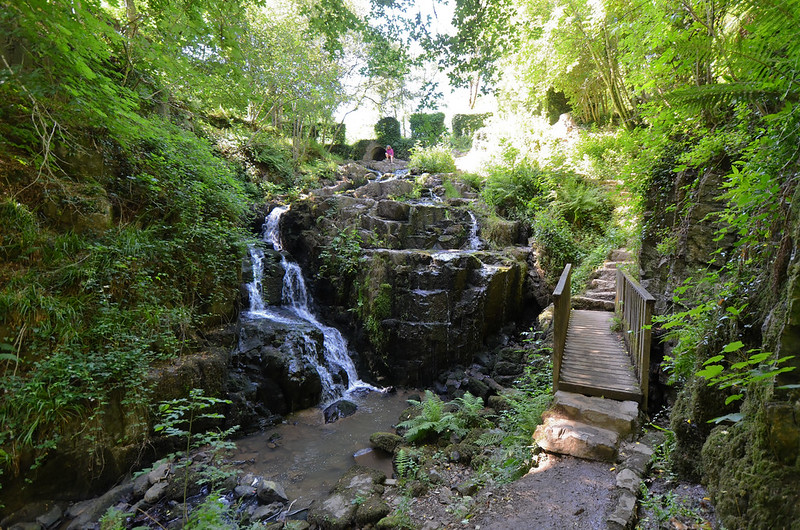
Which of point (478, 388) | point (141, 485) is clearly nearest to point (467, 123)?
point (478, 388)

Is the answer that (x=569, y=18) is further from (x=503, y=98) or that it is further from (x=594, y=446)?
(x=594, y=446)

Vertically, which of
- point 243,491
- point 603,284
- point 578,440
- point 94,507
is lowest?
point 243,491

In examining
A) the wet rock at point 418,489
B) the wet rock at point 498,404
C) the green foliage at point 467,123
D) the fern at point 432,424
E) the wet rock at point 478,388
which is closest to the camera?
the wet rock at point 418,489

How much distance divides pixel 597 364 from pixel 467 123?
70.2 ft

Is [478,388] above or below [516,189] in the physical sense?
below

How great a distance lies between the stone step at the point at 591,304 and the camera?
813cm

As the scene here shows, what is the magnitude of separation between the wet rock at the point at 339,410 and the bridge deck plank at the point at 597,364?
177 inches

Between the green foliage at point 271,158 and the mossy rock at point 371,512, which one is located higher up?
the green foliage at point 271,158

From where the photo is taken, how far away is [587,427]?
4117mm

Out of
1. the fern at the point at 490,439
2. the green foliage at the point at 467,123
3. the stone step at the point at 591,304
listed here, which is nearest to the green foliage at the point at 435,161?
the green foliage at the point at 467,123

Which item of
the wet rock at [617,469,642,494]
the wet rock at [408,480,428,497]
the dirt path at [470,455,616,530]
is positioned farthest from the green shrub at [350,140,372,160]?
the wet rock at [617,469,642,494]

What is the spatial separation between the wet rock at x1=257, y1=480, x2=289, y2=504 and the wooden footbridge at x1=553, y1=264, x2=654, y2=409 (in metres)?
4.20

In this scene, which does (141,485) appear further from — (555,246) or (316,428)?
(555,246)

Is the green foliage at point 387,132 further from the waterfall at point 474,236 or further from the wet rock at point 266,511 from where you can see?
the wet rock at point 266,511
